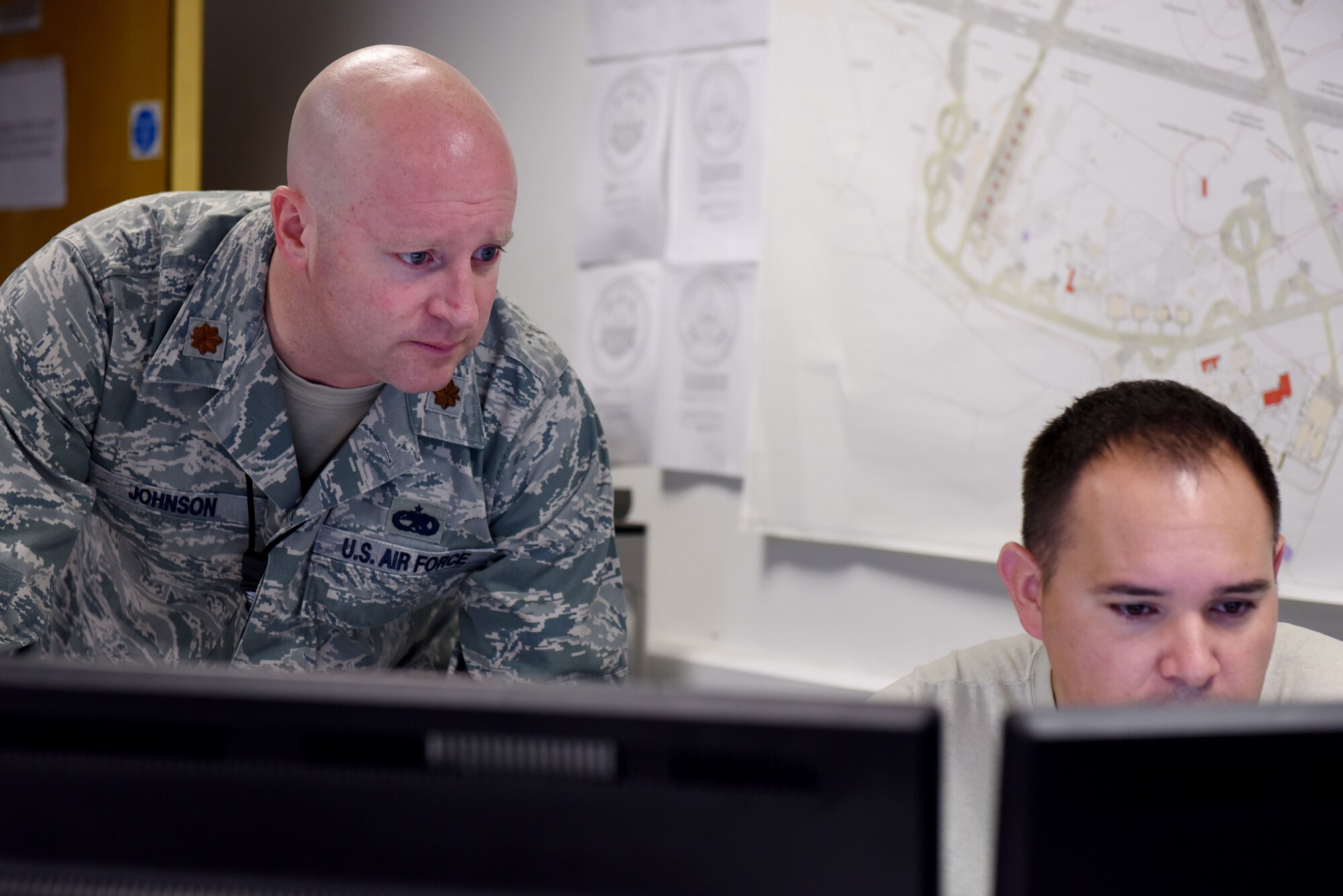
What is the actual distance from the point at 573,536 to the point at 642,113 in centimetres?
127

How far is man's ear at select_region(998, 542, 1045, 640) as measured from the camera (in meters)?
1.11

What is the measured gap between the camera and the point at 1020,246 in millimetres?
1911

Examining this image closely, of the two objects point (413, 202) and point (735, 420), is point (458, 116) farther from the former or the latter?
point (735, 420)

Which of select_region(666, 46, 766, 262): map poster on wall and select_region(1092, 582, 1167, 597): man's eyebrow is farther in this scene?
select_region(666, 46, 766, 262): map poster on wall

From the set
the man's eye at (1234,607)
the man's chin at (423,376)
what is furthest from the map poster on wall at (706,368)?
the man's eye at (1234,607)

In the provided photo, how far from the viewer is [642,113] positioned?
2.37 m

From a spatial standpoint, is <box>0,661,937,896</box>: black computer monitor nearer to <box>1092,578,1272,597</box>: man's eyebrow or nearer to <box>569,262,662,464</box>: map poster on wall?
<box>1092,578,1272,597</box>: man's eyebrow

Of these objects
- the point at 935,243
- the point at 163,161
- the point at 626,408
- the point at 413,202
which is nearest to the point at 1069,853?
the point at 413,202

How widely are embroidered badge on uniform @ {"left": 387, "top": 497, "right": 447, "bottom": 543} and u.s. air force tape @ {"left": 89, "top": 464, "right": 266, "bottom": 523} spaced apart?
0.16 m

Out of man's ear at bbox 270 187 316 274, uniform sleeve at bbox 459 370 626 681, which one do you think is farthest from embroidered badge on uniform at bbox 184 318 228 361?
uniform sleeve at bbox 459 370 626 681

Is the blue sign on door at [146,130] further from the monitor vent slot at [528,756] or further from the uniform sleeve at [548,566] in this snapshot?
the monitor vent slot at [528,756]

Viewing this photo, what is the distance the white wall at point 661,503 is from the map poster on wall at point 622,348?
0.07m

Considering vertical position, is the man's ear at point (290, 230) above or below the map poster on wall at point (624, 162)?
below

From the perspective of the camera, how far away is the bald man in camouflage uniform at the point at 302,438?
47.9 inches
